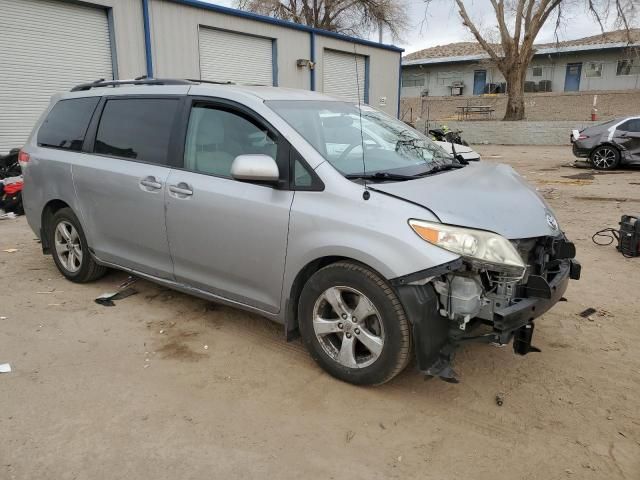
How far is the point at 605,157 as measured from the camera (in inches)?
562

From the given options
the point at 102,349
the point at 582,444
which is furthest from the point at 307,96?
the point at 582,444

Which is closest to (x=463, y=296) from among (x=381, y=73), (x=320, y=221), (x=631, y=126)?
(x=320, y=221)

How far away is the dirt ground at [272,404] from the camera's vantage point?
8.37 ft

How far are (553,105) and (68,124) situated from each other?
33.3 m

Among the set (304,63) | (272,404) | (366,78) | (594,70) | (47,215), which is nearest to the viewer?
(272,404)

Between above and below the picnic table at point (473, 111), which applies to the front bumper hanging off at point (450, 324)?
below

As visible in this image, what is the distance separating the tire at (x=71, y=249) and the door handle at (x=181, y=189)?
145 cm

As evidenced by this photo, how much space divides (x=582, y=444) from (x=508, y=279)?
0.91 meters

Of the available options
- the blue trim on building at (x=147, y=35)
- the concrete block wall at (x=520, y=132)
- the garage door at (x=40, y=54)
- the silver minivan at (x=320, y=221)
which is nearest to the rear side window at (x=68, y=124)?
the silver minivan at (x=320, y=221)

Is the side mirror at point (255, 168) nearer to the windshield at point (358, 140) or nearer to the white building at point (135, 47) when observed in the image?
the windshield at point (358, 140)

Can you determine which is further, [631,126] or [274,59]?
[274,59]

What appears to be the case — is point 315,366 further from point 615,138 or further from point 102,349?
point 615,138

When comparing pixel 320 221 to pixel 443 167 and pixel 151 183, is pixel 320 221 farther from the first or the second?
pixel 151 183

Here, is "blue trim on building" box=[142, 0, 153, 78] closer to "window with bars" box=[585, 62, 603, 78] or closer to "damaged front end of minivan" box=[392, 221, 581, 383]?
"damaged front end of minivan" box=[392, 221, 581, 383]
